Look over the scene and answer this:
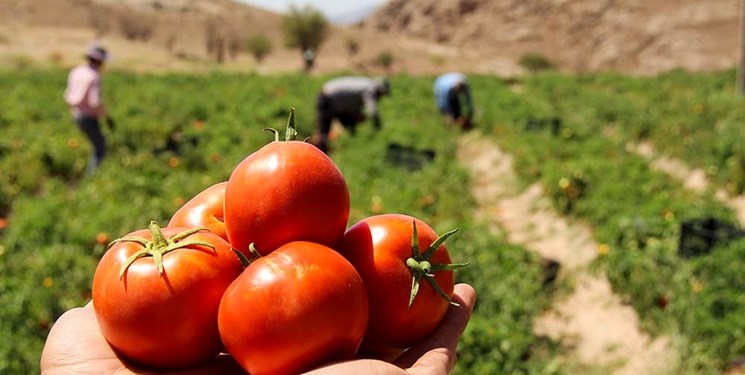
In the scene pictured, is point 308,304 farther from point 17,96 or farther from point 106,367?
point 17,96

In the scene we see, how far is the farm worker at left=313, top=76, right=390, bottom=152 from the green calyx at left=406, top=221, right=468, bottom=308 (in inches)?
298

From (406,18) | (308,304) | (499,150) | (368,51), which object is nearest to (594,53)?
(368,51)

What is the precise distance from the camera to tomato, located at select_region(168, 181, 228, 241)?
184 centimetres

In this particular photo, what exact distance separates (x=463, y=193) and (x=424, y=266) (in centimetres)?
614

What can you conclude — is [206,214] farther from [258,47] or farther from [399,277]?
[258,47]

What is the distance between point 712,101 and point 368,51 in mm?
57648

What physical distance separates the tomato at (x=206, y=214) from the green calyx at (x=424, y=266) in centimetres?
54

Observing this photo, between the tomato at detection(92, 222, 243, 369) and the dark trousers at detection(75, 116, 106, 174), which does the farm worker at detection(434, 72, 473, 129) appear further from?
the tomato at detection(92, 222, 243, 369)

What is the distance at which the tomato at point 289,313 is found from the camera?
58.4 inches

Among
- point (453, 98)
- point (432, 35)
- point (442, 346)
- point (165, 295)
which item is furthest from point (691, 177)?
point (432, 35)

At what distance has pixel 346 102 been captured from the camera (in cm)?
958

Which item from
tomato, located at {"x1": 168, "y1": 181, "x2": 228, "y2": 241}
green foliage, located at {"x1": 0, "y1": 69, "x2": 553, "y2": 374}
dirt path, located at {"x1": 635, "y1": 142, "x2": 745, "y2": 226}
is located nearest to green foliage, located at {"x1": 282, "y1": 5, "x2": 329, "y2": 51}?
green foliage, located at {"x1": 0, "y1": 69, "x2": 553, "y2": 374}

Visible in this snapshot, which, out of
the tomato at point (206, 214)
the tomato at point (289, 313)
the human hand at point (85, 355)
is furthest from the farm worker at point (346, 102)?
the tomato at point (289, 313)

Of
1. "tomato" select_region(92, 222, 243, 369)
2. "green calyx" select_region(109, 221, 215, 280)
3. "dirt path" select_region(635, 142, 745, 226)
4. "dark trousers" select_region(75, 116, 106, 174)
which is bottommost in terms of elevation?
"dirt path" select_region(635, 142, 745, 226)
